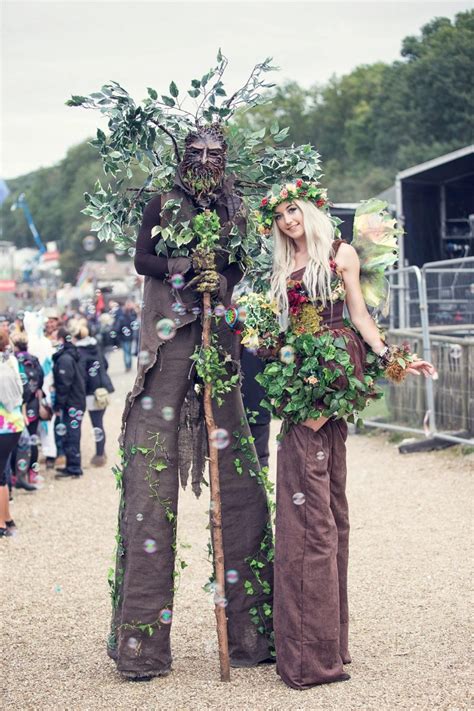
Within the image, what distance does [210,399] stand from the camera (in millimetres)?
4797

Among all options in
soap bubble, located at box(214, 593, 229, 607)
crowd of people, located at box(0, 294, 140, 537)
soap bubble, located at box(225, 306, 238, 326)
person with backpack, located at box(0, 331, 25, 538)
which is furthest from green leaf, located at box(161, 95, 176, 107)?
crowd of people, located at box(0, 294, 140, 537)

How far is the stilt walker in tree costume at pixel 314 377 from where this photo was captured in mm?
4609

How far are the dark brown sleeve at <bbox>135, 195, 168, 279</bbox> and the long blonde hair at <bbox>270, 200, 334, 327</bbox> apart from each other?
0.54m

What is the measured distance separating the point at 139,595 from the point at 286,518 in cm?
82

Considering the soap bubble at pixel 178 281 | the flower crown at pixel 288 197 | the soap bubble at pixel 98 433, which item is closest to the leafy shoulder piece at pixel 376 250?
the flower crown at pixel 288 197

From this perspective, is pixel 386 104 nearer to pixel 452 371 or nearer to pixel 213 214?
pixel 452 371

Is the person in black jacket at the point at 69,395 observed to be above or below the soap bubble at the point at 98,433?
above

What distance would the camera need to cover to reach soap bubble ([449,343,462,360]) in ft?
36.3

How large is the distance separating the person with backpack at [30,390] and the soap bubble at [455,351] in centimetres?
451

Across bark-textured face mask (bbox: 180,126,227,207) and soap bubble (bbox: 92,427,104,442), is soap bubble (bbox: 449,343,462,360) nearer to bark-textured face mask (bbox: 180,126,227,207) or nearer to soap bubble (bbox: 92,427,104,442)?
soap bubble (bbox: 92,427,104,442)

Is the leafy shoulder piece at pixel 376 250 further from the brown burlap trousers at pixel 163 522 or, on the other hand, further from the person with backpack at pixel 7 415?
the person with backpack at pixel 7 415

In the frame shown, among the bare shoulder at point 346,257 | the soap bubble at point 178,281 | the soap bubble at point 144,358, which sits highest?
the bare shoulder at point 346,257

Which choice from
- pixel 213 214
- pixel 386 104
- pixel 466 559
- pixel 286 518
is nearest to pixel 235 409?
pixel 286 518

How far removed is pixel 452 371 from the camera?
11367mm
